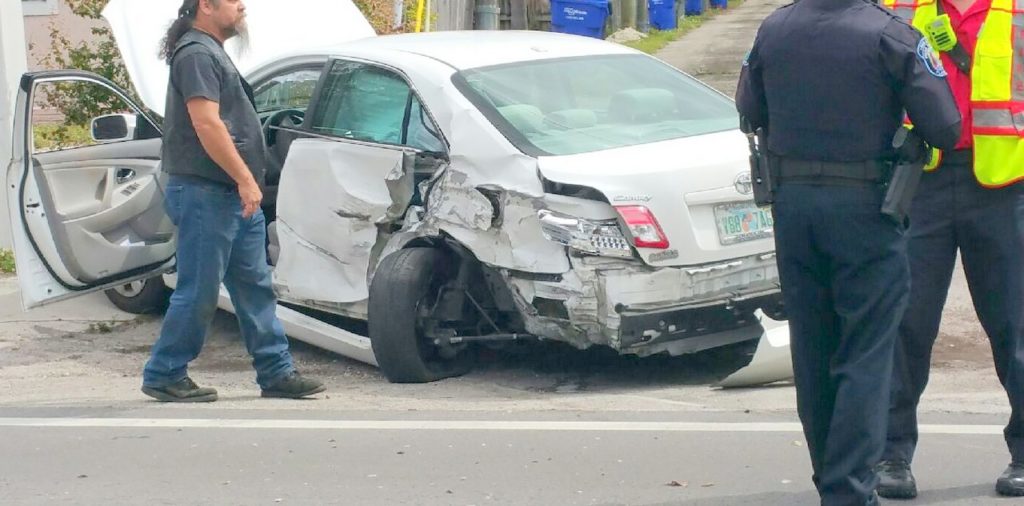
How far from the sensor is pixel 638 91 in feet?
22.5

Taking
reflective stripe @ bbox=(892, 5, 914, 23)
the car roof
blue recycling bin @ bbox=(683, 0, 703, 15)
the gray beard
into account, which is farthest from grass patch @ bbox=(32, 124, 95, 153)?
blue recycling bin @ bbox=(683, 0, 703, 15)

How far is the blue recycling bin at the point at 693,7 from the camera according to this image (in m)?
28.4

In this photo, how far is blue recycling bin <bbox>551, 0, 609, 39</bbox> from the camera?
18.8 metres

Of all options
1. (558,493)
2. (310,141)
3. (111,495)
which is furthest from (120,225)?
(558,493)

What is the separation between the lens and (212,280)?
20.0 ft

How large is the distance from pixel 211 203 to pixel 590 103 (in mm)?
1781

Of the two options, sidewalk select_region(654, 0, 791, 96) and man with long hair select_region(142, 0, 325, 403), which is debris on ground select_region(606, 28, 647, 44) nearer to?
sidewalk select_region(654, 0, 791, 96)

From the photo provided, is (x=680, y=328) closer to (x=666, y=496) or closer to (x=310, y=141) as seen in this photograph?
(x=666, y=496)

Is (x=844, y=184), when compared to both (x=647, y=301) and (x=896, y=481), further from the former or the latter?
(x=647, y=301)

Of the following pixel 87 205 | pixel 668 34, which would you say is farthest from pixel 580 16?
pixel 87 205

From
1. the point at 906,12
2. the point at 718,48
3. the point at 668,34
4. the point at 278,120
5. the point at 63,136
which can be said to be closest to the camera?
the point at 906,12

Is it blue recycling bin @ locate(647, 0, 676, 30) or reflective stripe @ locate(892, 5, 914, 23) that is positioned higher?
reflective stripe @ locate(892, 5, 914, 23)

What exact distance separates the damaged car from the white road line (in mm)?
434

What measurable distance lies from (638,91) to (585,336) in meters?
1.41
